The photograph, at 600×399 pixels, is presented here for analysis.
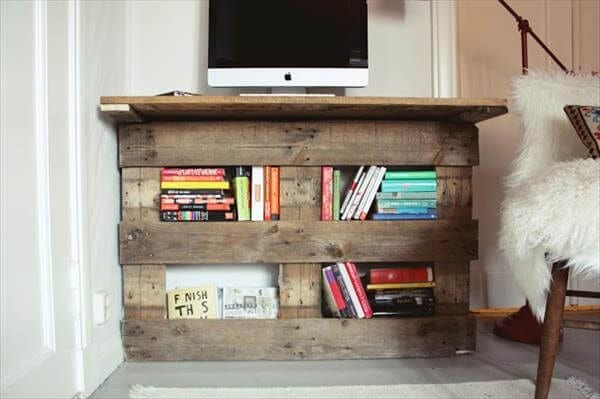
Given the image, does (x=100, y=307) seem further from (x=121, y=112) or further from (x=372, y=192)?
(x=372, y=192)

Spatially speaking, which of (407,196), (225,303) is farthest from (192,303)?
(407,196)

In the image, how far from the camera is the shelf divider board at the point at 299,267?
4.77 feet

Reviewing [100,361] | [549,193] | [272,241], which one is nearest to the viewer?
[549,193]

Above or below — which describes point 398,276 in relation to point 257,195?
below

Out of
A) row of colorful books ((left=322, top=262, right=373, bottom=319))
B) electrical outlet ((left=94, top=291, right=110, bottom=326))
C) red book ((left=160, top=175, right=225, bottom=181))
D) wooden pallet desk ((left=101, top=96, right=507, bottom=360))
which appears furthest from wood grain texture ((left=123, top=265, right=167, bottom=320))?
row of colorful books ((left=322, top=262, right=373, bottom=319))

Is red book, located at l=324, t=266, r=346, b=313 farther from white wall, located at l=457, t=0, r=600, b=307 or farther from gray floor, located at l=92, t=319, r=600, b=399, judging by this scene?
white wall, located at l=457, t=0, r=600, b=307

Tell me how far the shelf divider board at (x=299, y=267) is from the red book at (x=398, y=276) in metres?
0.19

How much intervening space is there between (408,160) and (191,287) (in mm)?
816

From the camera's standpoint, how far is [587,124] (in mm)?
1086

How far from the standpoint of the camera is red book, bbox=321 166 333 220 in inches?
57.4

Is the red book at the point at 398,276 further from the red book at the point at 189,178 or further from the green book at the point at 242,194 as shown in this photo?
the red book at the point at 189,178

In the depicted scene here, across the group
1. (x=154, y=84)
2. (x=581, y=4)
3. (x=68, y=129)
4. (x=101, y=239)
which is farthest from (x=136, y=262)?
(x=581, y=4)

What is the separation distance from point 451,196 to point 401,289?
0.34 metres

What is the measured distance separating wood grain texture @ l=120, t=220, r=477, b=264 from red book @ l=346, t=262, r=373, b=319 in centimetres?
4
